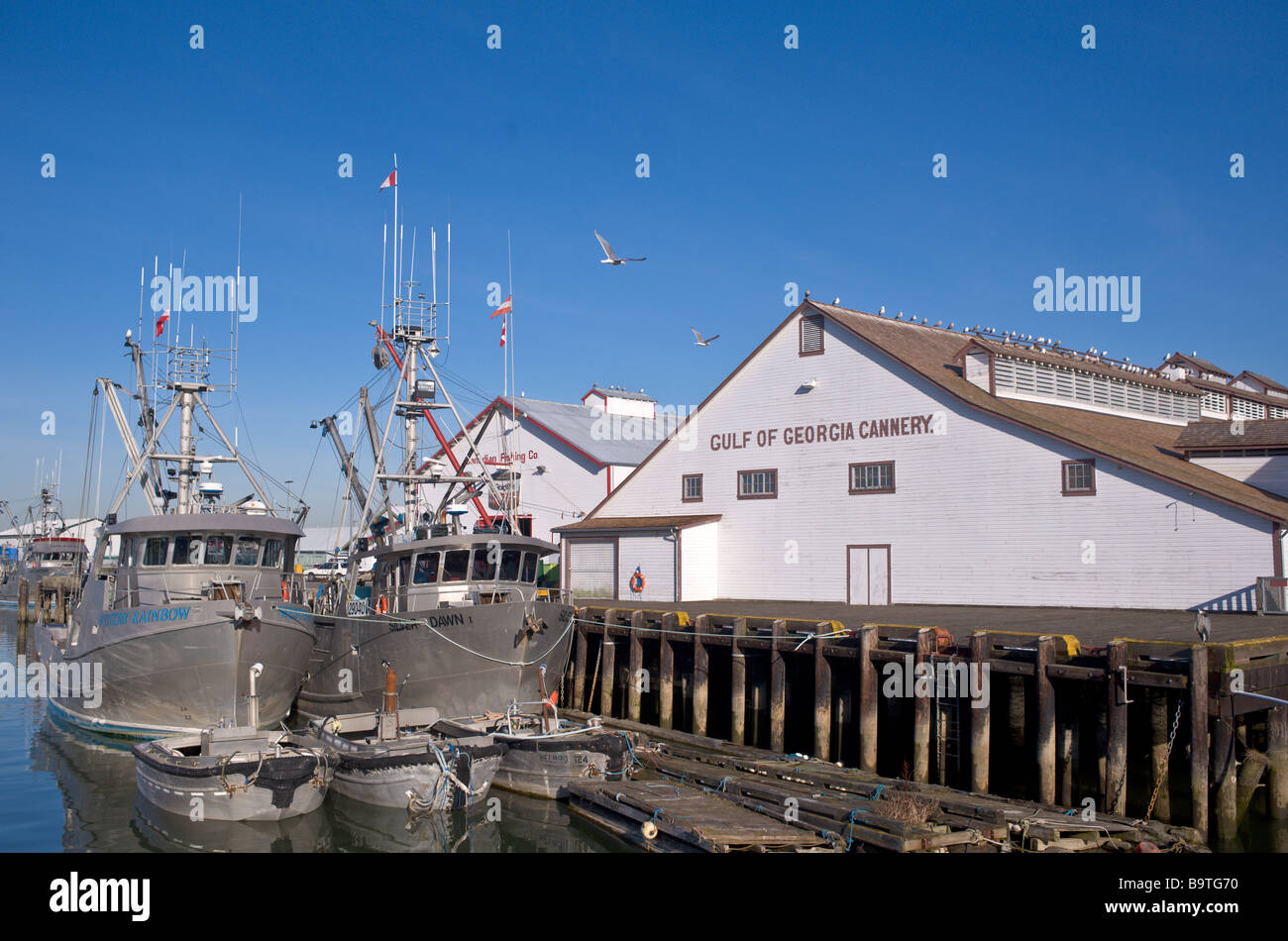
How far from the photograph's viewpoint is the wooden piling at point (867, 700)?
19812 millimetres

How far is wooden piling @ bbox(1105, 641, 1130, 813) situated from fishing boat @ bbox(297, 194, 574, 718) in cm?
1216

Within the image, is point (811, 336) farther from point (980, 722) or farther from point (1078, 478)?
point (980, 722)

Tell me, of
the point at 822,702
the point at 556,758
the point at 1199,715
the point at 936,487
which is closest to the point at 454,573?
the point at 556,758

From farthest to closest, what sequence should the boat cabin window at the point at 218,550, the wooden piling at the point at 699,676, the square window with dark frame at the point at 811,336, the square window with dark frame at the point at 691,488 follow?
the square window with dark frame at the point at 691,488 → the square window with dark frame at the point at 811,336 → the boat cabin window at the point at 218,550 → the wooden piling at the point at 699,676

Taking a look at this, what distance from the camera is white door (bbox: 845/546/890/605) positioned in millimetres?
31188

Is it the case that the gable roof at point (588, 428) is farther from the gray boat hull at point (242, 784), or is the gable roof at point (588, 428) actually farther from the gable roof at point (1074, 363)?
the gray boat hull at point (242, 784)

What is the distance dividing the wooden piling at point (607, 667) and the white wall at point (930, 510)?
26.7 feet

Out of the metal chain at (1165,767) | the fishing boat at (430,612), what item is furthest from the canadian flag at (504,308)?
the metal chain at (1165,767)

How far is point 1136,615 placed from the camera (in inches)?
1000

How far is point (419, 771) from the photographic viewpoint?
59.2 ft

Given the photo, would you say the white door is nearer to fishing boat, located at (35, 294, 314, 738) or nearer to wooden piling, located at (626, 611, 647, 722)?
wooden piling, located at (626, 611, 647, 722)

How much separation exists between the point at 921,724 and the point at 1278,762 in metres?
5.96

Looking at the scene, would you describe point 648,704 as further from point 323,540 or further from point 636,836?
point 323,540
